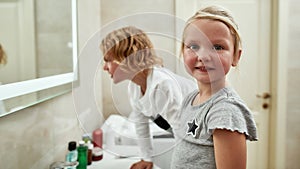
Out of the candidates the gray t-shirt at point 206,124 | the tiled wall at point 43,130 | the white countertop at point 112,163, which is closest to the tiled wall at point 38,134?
the tiled wall at point 43,130

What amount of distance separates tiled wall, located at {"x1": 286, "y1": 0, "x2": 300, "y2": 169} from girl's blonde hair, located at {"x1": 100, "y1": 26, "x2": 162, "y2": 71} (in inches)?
58.4

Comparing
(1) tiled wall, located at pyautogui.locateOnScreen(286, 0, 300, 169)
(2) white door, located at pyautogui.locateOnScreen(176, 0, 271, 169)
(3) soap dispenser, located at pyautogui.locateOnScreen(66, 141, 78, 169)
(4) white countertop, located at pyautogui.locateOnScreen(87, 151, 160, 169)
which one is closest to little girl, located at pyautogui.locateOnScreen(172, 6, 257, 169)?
(4) white countertop, located at pyautogui.locateOnScreen(87, 151, 160, 169)

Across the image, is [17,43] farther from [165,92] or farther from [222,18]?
[222,18]

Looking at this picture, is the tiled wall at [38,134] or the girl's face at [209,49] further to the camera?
the tiled wall at [38,134]

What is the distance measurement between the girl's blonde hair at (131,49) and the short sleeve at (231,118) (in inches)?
7.7

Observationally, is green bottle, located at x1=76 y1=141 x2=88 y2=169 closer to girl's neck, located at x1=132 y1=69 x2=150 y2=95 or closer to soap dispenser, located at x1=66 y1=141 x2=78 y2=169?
soap dispenser, located at x1=66 y1=141 x2=78 y2=169

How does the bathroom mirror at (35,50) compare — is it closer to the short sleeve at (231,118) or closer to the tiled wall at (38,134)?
the tiled wall at (38,134)

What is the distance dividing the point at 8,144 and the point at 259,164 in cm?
174

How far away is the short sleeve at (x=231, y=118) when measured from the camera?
55cm

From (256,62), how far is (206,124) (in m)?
1.51

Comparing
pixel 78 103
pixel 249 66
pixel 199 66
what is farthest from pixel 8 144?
pixel 249 66

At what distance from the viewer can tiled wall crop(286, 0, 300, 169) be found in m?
1.87

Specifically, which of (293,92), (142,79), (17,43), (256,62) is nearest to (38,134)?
(17,43)

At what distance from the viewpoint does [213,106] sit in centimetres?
60
